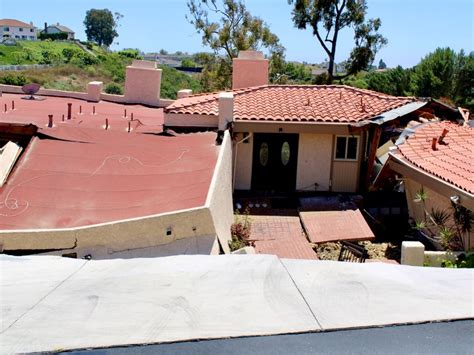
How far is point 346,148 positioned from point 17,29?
6655 inches

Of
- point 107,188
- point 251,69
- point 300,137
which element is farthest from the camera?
point 251,69

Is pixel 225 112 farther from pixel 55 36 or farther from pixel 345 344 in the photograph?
pixel 55 36

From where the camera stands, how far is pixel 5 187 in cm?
1206

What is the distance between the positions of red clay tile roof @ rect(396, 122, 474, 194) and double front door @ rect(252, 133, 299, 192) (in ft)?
15.3

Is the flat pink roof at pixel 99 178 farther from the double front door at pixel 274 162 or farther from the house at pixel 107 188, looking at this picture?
the double front door at pixel 274 162

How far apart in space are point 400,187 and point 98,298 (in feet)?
60.5

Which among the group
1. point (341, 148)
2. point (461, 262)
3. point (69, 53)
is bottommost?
point (461, 262)

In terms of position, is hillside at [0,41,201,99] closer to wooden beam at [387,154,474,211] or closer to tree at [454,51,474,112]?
tree at [454,51,474,112]

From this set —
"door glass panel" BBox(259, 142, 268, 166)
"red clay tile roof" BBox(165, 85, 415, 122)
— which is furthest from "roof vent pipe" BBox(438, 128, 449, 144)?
"door glass panel" BBox(259, 142, 268, 166)

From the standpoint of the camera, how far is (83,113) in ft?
66.0

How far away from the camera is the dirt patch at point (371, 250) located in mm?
15039

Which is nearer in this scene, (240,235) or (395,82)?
(240,235)

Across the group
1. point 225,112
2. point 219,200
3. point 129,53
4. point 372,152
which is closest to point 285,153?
point 372,152

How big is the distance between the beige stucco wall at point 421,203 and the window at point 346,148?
13.4ft
